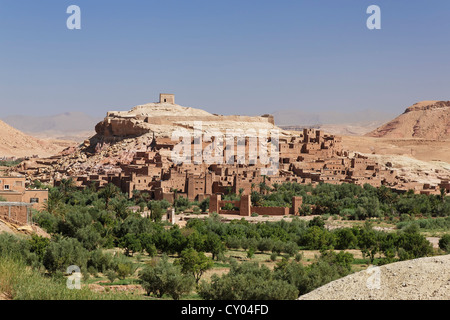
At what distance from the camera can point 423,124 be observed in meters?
117

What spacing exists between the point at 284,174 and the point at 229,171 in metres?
5.26

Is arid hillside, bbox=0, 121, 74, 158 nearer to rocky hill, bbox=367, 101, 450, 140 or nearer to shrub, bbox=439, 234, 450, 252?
rocky hill, bbox=367, 101, 450, 140

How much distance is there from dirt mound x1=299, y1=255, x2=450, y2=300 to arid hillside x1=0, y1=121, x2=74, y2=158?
78911 mm

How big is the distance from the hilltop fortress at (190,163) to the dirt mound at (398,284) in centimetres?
2890

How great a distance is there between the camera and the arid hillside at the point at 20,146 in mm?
88250

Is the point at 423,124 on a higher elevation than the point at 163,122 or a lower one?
higher

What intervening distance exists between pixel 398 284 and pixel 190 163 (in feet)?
123

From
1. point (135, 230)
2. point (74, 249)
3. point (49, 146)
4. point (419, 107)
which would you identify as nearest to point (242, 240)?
point (135, 230)

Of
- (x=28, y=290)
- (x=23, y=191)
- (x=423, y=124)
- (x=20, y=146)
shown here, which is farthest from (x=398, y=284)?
(x=423, y=124)

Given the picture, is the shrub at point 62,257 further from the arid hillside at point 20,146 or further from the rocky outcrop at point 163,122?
the arid hillside at point 20,146

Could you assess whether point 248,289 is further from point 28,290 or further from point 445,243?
point 445,243

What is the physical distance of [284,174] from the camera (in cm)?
4678

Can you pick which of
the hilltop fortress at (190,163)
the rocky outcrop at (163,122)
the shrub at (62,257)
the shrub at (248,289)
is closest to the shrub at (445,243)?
the shrub at (248,289)
